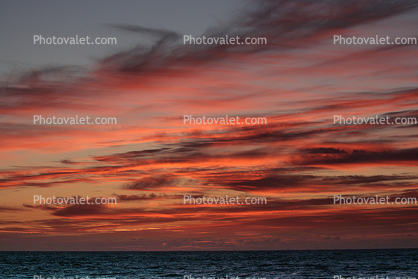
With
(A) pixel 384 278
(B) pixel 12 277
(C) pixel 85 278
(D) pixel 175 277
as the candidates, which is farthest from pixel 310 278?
(B) pixel 12 277

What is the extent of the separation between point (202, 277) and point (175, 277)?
475 cm

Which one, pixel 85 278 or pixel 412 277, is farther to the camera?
pixel 85 278

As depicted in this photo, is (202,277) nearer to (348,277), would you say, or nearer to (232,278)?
(232,278)

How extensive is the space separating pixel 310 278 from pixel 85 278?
36833mm

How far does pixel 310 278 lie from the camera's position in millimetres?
68000

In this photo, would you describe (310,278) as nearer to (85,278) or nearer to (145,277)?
(145,277)

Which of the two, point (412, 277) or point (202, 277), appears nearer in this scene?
point (412, 277)

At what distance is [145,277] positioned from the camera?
7262cm

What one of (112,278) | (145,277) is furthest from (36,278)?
(145,277)

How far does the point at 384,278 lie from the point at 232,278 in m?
23.8

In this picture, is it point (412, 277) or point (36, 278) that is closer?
point (412, 277)

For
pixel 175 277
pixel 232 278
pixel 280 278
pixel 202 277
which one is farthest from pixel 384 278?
pixel 175 277

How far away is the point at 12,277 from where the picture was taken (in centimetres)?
7194

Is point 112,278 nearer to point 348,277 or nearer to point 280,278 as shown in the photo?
point 280,278
